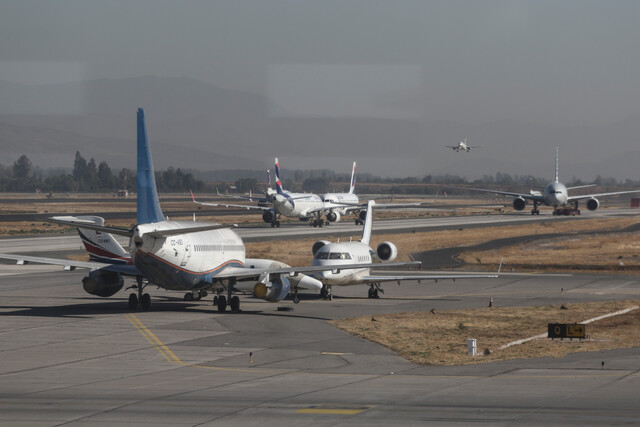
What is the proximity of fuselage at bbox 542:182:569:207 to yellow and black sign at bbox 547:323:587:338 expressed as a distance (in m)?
117

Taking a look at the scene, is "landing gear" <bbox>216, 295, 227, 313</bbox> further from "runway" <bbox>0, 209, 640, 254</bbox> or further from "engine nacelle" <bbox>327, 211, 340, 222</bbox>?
"engine nacelle" <bbox>327, 211, 340, 222</bbox>

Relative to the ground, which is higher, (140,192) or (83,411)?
(140,192)

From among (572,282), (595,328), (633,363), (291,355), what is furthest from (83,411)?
(572,282)

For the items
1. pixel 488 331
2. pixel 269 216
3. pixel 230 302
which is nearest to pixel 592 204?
pixel 269 216

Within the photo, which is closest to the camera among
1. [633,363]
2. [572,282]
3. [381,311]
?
[633,363]

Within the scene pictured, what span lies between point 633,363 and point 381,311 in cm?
1963

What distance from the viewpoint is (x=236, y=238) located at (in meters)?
53.2

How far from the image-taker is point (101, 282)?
50.8 metres

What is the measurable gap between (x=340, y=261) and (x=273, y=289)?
762 cm

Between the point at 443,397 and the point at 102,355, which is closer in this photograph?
the point at 443,397

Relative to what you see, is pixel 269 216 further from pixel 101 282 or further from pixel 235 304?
pixel 235 304

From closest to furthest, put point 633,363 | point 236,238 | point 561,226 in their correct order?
point 633,363
point 236,238
point 561,226

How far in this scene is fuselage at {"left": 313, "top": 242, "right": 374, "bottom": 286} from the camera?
53625 mm

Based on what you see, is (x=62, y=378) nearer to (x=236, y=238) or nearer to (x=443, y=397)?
(x=443, y=397)
